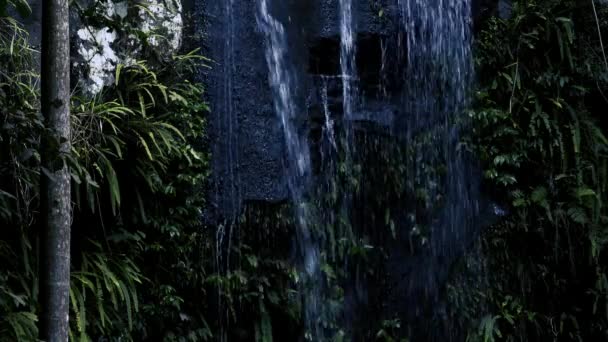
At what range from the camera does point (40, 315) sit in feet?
11.8

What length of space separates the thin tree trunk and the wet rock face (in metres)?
1.86

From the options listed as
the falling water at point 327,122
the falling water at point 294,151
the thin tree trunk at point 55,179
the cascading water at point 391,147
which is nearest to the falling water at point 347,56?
the cascading water at point 391,147

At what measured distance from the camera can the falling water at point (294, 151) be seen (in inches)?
252

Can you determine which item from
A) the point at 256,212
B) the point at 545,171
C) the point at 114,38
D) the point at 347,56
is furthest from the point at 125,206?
the point at 545,171

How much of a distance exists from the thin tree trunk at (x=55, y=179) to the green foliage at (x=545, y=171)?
381 centimetres

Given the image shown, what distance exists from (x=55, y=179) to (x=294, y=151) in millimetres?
3125

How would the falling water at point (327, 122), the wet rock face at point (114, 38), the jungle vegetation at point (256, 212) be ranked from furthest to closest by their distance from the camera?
the falling water at point (327, 122)
the wet rock face at point (114, 38)
the jungle vegetation at point (256, 212)

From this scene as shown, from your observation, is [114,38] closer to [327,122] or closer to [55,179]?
[327,122]

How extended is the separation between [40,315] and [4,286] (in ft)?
3.71

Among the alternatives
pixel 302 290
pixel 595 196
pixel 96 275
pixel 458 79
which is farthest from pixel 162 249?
pixel 595 196

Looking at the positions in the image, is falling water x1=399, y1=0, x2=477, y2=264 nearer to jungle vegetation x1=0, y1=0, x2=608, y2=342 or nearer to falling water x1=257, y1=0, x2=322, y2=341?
jungle vegetation x1=0, y1=0, x2=608, y2=342

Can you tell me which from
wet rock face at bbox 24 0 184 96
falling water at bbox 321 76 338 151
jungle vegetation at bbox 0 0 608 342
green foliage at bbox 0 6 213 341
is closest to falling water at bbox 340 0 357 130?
falling water at bbox 321 76 338 151

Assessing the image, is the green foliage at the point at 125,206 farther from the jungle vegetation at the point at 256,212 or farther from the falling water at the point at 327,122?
the falling water at the point at 327,122

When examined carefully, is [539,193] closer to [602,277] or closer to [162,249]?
[602,277]
